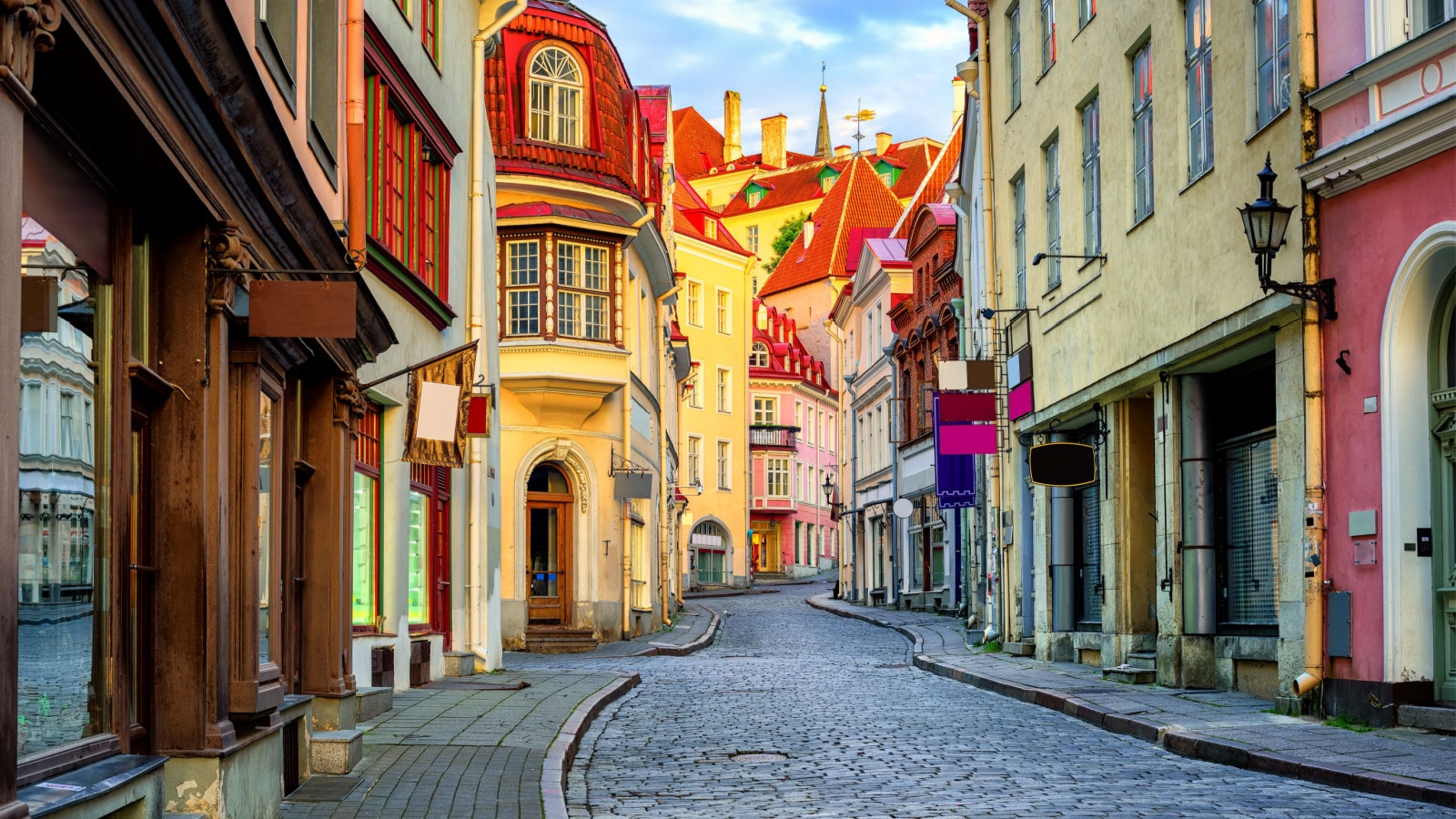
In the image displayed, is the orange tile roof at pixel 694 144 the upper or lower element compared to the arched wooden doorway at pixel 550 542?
upper

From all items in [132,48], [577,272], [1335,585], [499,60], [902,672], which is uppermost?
[499,60]

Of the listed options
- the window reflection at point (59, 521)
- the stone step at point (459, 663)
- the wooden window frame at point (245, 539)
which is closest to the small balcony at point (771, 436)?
the stone step at point (459, 663)

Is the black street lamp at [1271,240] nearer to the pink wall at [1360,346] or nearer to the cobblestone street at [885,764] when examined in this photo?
the pink wall at [1360,346]

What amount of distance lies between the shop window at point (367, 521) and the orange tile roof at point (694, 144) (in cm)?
11366

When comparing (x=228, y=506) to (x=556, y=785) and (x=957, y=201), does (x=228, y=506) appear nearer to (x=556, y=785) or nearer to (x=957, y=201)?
(x=556, y=785)

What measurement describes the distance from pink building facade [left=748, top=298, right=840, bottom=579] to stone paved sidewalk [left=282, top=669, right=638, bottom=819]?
196ft

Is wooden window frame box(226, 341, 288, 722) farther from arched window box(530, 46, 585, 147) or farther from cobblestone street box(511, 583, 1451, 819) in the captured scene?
arched window box(530, 46, 585, 147)

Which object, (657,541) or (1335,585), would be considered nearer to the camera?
(1335,585)

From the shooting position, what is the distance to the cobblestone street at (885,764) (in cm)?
970

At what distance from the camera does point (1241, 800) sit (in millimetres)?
9734

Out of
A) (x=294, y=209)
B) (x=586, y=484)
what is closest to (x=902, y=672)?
(x=586, y=484)

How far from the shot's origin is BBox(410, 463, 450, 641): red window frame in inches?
744

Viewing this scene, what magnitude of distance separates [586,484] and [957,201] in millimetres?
8829

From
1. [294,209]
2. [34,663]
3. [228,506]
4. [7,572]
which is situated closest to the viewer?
[7,572]
